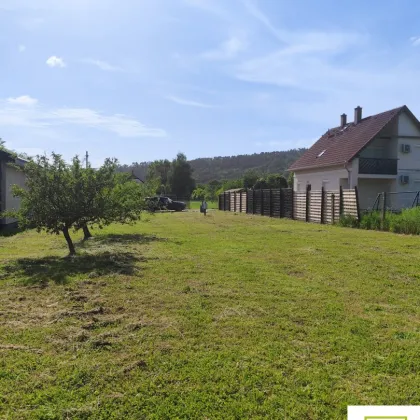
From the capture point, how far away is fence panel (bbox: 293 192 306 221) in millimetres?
21861

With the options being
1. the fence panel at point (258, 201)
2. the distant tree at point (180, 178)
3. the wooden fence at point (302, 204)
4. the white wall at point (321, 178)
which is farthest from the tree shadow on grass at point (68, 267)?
the distant tree at point (180, 178)

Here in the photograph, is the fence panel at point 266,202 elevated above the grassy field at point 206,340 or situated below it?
above

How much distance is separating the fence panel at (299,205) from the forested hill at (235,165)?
195 ft

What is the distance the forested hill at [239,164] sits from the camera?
8569 cm

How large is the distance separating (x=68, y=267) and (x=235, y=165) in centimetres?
8879

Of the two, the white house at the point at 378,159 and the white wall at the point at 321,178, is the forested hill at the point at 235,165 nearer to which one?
the white wall at the point at 321,178

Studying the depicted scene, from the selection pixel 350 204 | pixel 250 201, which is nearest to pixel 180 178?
pixel 250 201

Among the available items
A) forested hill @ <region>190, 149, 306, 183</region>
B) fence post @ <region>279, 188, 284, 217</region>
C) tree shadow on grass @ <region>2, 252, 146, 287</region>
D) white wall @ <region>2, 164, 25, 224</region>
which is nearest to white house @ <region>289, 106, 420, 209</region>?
fence post @ <region>279, 188, 284, 217</region>

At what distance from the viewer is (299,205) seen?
22422 mm

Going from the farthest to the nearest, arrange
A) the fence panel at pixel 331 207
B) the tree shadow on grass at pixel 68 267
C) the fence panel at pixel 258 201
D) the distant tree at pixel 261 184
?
1. the distant tree at pixel 261 184
2. the fence panel at pixel 258 201
3. the fence panel at pixel 331 207
4. the tree shadow on grass at pixel 68 267

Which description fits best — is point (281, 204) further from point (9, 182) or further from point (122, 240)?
point (9, 182)

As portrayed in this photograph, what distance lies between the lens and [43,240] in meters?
12.0

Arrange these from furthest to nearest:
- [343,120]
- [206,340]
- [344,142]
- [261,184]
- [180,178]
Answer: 1. [180,178]
2. [261,184]
3. [343,120]
4. [344,142]
5. [206,340]

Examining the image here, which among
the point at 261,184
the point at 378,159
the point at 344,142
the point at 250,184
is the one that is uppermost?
the point at 344,142
